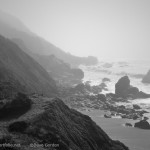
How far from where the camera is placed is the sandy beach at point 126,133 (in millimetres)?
60050

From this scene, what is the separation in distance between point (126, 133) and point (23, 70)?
222 feet

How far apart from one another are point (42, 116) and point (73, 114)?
485 inches

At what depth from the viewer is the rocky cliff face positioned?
104 feet

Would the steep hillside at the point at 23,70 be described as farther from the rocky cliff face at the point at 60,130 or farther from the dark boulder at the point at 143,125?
the rocky cliff face at the point at 60,130

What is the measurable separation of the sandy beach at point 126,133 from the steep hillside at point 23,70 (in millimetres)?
37317

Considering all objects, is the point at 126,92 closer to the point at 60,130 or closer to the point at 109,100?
the point at 109,100

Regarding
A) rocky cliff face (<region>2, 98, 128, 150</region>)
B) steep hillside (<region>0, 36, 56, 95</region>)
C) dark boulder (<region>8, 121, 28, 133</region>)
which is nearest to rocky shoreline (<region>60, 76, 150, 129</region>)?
steep hillside (<region>0, 36, 56, 95</region>)

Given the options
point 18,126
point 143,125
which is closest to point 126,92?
point 143,125

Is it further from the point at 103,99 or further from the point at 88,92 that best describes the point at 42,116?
the point at 88,92

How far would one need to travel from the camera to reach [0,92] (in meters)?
59.2

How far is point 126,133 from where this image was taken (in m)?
70.1

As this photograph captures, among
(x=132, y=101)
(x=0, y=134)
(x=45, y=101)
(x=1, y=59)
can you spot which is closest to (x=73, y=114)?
(x=45, y=101)

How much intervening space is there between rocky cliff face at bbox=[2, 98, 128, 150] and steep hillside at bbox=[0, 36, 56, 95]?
2301 inches

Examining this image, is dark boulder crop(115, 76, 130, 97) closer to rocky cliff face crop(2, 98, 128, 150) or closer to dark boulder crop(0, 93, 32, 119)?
rocky cliff face crop(2, 98, 128, 150)
